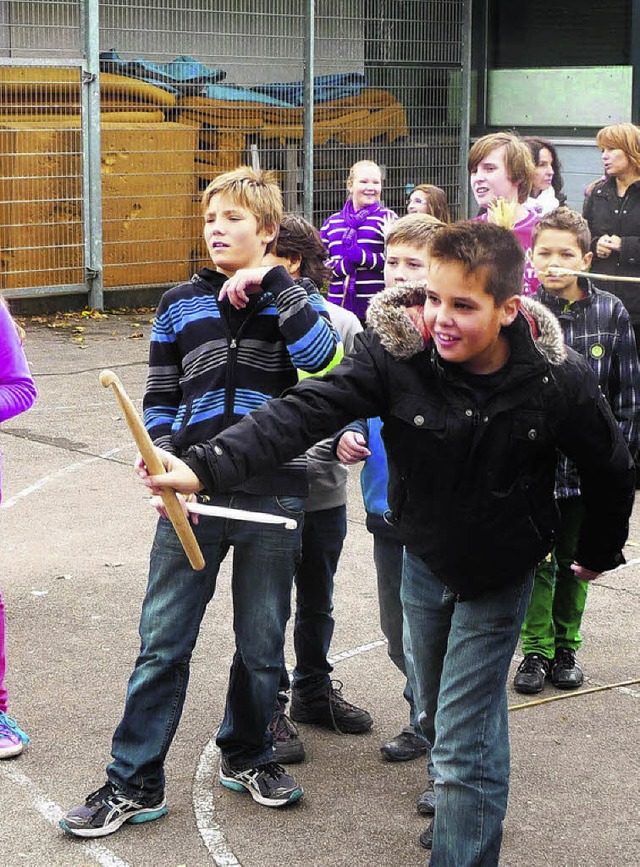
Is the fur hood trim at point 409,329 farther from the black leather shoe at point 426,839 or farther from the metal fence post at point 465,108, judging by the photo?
the metal fence post at point 465,108

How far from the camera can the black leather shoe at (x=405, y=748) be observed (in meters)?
4.45

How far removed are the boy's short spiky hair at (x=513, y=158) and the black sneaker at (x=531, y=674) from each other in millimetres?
2279

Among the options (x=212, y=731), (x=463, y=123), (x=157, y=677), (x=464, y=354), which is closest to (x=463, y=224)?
(x=464, y=354)

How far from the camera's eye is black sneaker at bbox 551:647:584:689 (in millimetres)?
5094

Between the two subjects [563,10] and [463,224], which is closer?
[463,224]

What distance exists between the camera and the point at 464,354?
3.22 meters

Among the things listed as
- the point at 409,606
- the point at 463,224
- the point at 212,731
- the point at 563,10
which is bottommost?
the point at 212,731

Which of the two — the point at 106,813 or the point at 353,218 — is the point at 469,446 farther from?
the point at 353,218

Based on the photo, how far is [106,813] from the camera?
3.92m

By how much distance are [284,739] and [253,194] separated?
1.75 m

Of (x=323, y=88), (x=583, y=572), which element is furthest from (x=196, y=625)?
(x=323, y=88)

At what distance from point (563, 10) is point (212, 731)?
13297 millimetres

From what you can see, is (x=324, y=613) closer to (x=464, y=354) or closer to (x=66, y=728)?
(x=66, y=728)

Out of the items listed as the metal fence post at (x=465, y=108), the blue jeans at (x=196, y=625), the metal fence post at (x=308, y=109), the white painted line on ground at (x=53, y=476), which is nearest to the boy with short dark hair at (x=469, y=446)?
the blue jeans at (x=196, y=625)
